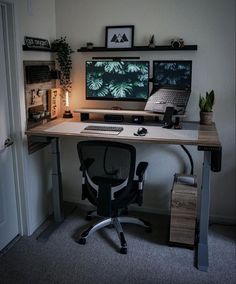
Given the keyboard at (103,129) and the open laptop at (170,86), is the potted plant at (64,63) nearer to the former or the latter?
the keyboard at (103,129)

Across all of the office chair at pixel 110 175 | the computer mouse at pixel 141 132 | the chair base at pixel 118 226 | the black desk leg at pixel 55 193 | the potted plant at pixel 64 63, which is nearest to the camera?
the office chair at pixel 110 175

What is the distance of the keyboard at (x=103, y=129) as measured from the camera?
2.53 m

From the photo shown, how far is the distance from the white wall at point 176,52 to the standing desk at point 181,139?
0.35 metres

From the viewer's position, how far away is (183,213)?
2545 mm

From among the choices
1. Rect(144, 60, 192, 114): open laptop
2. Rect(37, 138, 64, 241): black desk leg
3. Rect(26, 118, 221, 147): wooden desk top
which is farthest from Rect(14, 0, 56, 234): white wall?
Rect(144, 60, 192, 114): open laptop

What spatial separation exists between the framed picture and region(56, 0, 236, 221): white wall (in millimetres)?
50

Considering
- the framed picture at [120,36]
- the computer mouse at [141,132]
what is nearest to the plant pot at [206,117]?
the computer mouse at [141,132]

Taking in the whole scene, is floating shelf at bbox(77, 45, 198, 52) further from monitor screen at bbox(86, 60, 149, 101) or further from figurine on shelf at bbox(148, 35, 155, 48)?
monitor screen at bbox(86, 60, 149, 101)

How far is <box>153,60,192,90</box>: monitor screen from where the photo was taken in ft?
9.17

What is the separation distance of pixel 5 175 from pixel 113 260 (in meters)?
1.13

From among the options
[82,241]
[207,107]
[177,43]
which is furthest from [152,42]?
[82,241]

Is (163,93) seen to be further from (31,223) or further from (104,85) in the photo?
(31,223)

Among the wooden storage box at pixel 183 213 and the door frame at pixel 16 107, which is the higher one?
the door frame at pixel 16 107

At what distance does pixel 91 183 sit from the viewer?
2.49 metres
